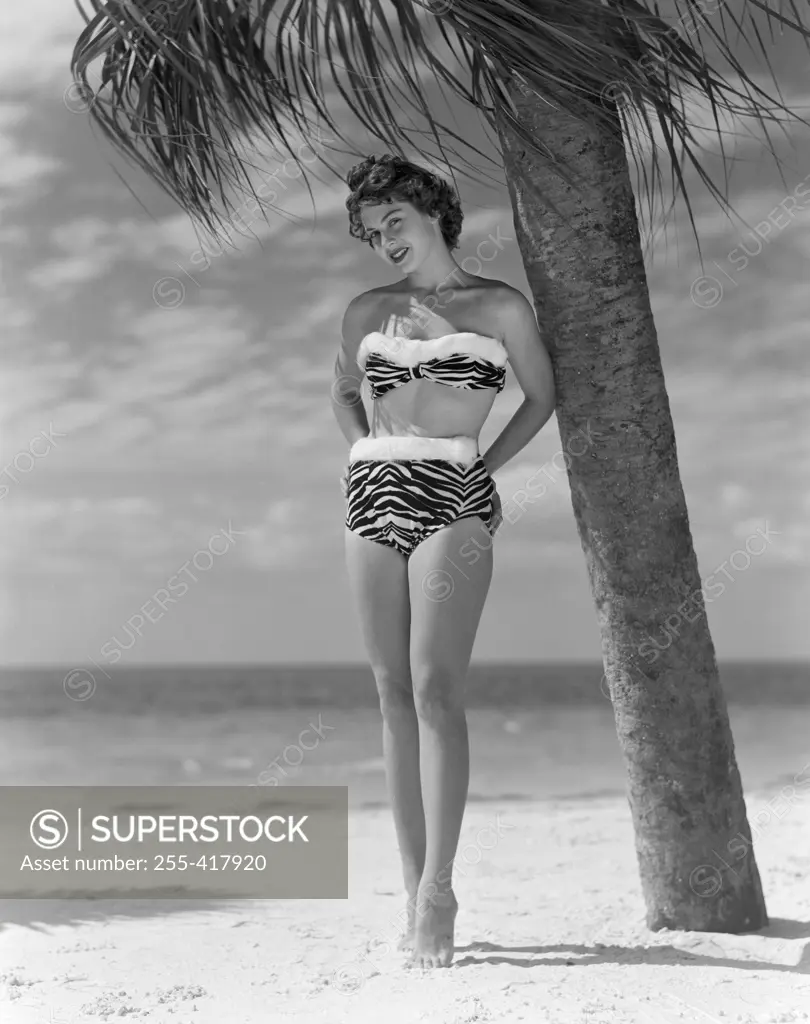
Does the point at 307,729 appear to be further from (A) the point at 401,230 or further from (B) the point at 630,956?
(A) the point at 401,230

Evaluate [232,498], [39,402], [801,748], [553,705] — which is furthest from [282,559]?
[553,705]

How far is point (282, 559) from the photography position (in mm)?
6043

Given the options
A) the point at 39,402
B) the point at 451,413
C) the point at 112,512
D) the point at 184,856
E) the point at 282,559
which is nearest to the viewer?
the point at 451,413

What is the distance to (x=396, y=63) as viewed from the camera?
2.44 m

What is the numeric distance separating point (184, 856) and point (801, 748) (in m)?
11.1

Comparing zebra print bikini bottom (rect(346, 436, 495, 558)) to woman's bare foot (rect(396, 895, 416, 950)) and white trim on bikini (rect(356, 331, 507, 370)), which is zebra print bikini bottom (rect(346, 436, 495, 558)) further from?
woman's bare foot (rect(396, 895, 416, 950))

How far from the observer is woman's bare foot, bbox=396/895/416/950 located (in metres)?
2.52

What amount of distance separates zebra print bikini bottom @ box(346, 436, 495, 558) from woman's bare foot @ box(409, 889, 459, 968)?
2.64 ft

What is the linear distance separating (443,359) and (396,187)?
17.1 inches

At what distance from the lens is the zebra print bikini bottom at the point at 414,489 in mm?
2479

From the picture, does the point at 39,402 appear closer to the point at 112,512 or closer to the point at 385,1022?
the point at 112,512

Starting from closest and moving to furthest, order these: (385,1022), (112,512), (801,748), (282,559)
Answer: (385,1022) → (282,559) → (112,512) → (801,748)

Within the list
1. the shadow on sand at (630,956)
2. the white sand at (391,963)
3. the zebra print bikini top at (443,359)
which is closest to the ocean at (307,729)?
the white sand at (391,963)

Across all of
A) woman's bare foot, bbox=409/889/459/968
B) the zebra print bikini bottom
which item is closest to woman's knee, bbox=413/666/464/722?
the zebra print bikini bottom
